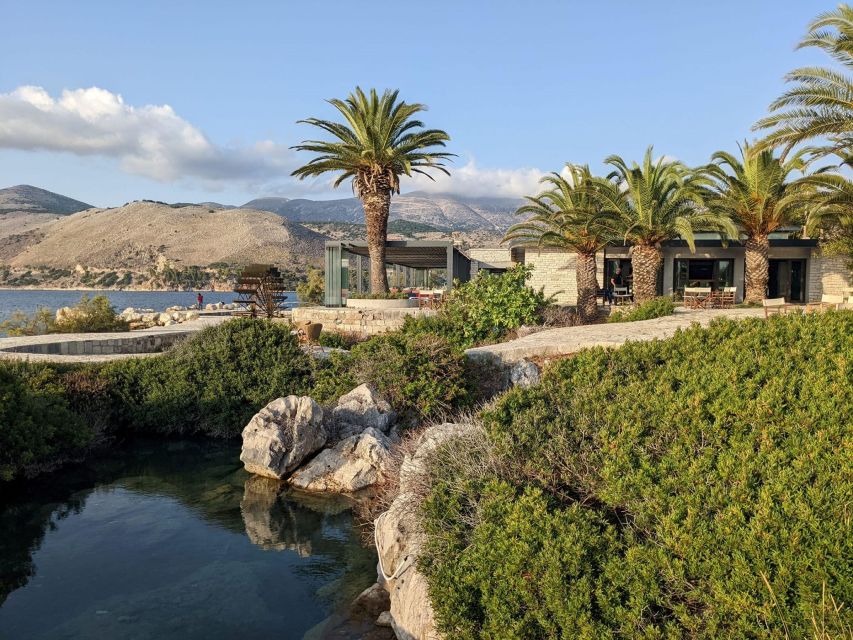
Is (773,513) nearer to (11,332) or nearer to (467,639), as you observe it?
(467,639)

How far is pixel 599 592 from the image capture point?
357cm

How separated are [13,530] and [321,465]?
12.4 ft

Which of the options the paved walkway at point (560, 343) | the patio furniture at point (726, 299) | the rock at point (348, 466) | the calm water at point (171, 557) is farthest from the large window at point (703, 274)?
the calm water at point (171, 557)

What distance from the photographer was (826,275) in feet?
94.3

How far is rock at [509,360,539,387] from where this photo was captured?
10.8m

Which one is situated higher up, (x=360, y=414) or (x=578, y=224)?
(x=578, y=224)

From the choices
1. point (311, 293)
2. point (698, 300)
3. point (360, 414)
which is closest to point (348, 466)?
point (360, 414)

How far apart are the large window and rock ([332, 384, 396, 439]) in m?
24.1

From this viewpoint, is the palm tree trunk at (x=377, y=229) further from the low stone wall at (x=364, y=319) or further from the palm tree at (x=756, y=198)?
the palm tree at (x=756, y=198)

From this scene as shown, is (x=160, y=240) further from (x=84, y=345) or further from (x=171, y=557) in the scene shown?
(x=171, y=557)

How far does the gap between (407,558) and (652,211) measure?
19.6 meters

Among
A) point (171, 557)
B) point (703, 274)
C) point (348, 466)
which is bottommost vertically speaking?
point (171, 557)

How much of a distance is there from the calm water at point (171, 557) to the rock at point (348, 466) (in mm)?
399

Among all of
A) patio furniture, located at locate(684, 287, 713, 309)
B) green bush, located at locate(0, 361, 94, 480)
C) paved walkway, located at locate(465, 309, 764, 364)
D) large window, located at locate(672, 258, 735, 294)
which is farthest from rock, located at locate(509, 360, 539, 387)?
large window, located at locate(672, 258, 735, 294)
